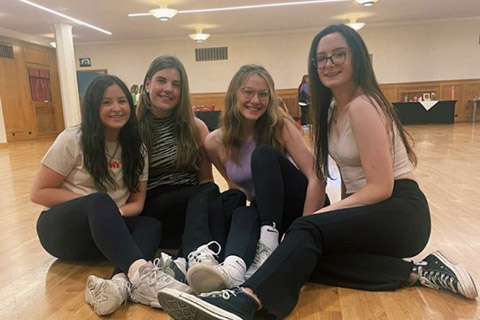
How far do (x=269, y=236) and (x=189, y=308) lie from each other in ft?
1.67

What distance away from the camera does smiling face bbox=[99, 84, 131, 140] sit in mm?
1529

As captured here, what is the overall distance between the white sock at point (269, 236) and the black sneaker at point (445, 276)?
0.50 metres

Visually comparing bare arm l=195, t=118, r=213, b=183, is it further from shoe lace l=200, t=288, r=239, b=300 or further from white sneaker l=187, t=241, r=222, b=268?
shoe lace l=200, t=288, r=239, b=300

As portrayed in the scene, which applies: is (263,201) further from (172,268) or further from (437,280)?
(437,280)

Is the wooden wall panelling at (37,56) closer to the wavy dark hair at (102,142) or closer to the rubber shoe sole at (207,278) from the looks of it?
the wavy dark hair at (102,142)

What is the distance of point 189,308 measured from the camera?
3.17 ft

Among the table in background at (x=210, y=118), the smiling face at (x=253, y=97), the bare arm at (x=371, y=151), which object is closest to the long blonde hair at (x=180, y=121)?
the smiling face at (x=253, y=97)

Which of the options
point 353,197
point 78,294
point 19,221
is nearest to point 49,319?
point 78,294

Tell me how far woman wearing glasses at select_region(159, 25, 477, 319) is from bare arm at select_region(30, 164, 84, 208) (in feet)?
2.60

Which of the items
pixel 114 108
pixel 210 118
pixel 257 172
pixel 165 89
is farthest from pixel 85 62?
pixel 257 172

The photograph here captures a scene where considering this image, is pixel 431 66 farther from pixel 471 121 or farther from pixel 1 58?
pixel 1 58

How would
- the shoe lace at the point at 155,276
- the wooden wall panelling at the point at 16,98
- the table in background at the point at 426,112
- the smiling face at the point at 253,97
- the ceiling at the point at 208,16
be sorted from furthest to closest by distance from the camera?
the table in background at the point at 426,112
the wooden wall panelling at the point at 16,98
the ceiling at the point at 208,16
the smiling face at the point at 253,97
the shoe lace at the point at 155,276

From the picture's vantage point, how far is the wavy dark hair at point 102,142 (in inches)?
58.7

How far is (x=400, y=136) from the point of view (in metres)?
1.32
